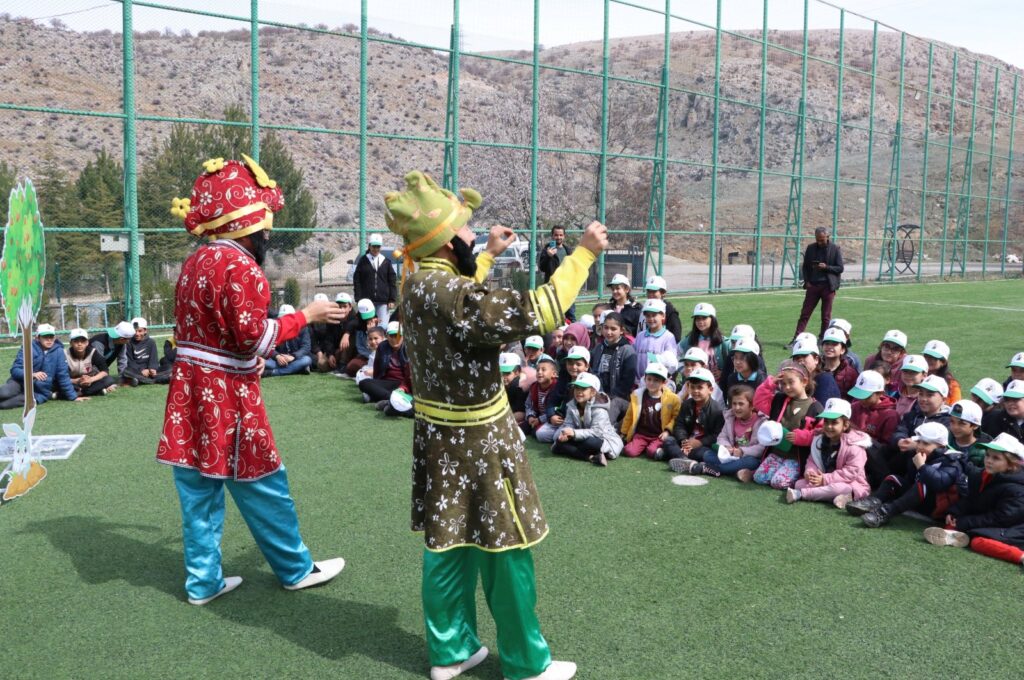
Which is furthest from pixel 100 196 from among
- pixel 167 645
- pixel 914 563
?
pixel 914 563

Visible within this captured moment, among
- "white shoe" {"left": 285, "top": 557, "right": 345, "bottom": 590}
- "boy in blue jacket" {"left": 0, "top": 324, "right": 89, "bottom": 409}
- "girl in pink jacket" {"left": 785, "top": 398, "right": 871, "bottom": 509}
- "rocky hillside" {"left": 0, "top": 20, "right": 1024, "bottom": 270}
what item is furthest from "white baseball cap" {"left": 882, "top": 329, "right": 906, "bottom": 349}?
"rocky hillside" {"left": 0, "top": 20, "right": 1024, "bottom": 270}

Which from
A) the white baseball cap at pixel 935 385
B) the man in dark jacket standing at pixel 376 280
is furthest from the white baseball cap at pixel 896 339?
the man in dark jacket standing at pixel 376 280

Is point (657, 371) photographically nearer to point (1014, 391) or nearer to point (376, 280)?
point (1014, 391)

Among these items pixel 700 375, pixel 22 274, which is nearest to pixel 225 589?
pixel 22 274

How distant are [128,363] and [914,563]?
26.7 ft

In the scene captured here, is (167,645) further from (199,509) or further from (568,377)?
(568,377)

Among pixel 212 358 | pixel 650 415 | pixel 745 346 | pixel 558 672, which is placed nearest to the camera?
pixel 558 672

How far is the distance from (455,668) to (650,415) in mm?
3893

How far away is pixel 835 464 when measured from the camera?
5.90 metres

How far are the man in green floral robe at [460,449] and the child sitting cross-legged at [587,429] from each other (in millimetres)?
3381

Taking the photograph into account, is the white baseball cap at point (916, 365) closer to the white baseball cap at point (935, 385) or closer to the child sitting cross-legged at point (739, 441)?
the white baseball cap at point (935, 385)

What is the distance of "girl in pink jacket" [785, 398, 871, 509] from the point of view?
5699 mm

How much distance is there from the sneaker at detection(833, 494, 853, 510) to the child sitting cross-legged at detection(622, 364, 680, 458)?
5.19ft

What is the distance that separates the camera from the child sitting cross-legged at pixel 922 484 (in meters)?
5.24
